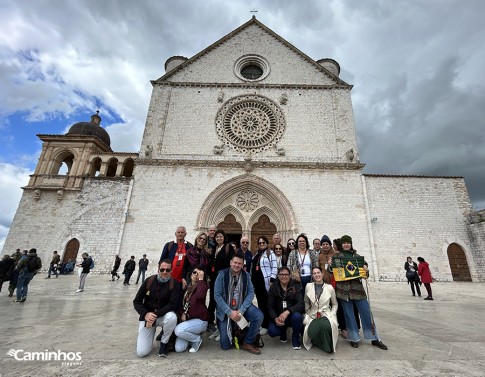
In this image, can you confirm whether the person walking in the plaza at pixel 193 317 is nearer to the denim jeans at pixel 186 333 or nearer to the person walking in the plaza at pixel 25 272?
the denim jeans at pixel 186 333

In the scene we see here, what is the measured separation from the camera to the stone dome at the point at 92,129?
60.3 ft

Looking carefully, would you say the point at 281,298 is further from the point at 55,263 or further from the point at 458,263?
the point at 458,263

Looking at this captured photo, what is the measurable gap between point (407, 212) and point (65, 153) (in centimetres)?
2201

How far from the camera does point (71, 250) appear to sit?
1244 cm

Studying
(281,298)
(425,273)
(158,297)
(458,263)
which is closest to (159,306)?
(158,297)

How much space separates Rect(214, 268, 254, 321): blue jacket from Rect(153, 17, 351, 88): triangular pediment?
15.1m

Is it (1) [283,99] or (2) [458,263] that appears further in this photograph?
(1) [283,99]

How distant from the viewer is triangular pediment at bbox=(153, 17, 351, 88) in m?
15.8

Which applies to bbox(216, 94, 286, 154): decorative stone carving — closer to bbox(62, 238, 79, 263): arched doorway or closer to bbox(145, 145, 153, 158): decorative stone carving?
bbox(145, 145, 153, 158): decorative stone carving

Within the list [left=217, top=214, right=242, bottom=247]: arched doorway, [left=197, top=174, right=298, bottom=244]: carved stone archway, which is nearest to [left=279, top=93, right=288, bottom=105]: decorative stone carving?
[left=197, top=174, right=298, bottom=244]: carved stone archway

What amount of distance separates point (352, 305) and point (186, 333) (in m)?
2.42

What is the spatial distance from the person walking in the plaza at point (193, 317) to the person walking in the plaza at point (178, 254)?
776mm

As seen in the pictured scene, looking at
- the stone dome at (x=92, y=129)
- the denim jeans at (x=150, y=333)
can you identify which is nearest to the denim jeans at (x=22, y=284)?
the denim jeans at (x=150, y=333)

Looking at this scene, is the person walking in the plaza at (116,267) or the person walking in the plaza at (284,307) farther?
the person walking in the plaza at (116,267)
